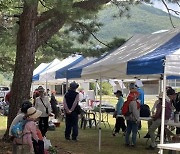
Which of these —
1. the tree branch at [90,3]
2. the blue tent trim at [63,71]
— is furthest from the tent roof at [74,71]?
the tree branch at [90,3]

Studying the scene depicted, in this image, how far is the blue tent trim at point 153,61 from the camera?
292 inches

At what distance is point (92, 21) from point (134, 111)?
3740 mm

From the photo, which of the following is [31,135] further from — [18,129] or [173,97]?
[173,97]

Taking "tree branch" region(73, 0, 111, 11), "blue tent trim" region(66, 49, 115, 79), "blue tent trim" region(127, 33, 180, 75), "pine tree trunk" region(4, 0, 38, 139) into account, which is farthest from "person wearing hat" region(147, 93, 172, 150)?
"pine tree trunk" region(4, 0, 38, 139)

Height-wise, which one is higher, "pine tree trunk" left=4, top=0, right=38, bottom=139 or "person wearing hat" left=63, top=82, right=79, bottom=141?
"pine tree trunk" left=4, top=0, right=38, bottom=139

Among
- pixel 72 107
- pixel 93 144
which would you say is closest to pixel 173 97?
pixel 93 144

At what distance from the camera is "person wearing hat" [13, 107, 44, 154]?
698cm

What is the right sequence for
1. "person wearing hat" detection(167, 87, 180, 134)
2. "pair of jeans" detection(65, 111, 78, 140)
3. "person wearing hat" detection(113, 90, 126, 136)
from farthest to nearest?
"person wearing hat" detection(113, 90, 126, 136), "pair of jeans" detection(65, 111, 78, 140), "person wearing hat" detection(167, 87, 180, 134)

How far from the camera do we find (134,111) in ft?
32.7

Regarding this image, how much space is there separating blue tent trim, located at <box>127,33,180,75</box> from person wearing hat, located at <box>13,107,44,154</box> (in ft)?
6.64

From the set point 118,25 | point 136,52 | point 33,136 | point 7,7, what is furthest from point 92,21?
point 118,25

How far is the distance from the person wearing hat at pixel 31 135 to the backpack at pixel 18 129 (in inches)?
2.9

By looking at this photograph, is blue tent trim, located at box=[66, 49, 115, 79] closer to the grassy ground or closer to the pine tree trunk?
the pine tree trunk

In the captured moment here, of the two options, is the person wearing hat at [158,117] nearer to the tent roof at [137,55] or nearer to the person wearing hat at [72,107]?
the tent roof at [137,55]
